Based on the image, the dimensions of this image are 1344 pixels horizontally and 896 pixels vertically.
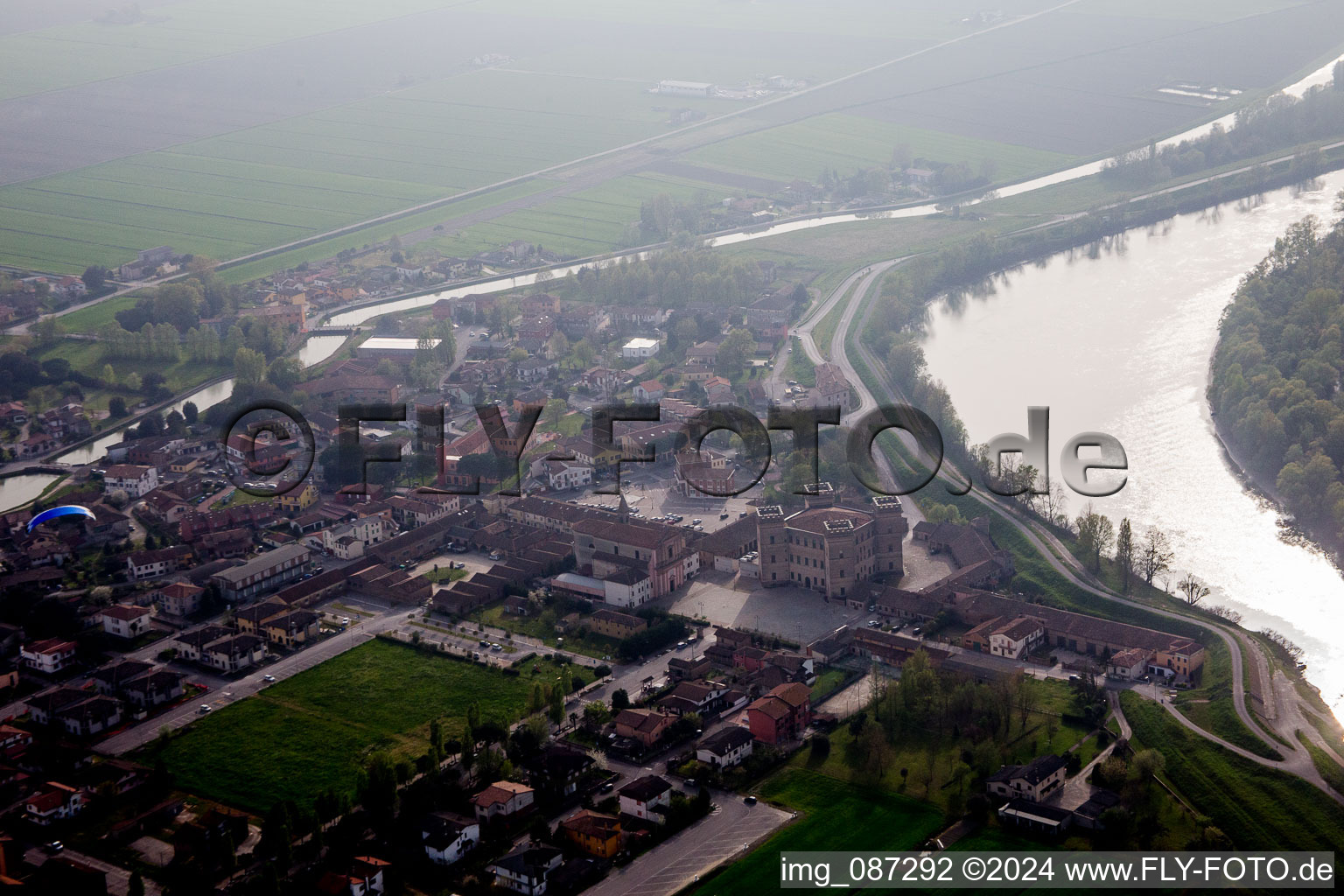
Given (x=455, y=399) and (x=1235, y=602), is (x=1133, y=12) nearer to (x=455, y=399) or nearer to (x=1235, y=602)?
(x=455, y=399)

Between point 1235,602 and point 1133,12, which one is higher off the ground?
point 1133,12

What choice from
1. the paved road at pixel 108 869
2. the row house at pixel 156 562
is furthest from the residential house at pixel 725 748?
the row house at pixel 156 562

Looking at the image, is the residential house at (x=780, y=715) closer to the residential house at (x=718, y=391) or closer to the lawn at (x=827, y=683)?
the lawn at (x=827, y=683)

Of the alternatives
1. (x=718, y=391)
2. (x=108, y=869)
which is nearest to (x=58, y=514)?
(x=108, y=869)

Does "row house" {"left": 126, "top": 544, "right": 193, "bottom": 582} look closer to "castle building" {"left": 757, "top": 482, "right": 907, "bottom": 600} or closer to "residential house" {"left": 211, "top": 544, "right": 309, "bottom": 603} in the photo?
"residential house" {"left": 211, "top": 544, "right": 309, "bottom": 603}

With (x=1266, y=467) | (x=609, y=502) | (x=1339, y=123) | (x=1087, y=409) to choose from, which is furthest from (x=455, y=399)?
(x=1339, y=123)

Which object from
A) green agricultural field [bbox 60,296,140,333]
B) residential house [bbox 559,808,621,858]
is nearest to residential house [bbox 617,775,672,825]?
residential house [bbox 559,808,621,858]
